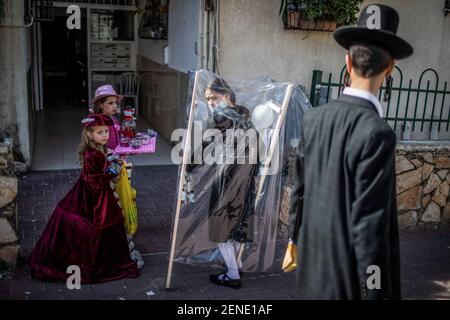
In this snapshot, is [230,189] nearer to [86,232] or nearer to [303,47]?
[86,232]

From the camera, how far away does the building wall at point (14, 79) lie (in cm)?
698

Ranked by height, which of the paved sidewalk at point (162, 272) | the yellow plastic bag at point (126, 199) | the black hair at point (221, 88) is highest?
the black hair at point (221, 88)

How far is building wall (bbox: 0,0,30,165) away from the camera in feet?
22.9

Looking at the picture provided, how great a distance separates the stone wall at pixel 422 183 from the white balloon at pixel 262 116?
83.1 inches

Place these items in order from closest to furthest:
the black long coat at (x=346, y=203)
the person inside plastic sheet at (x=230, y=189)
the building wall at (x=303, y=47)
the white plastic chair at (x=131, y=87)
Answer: the black long coat at (x=346, y=203) → the person inside plastic sheet at (x=230, y=189) → the building wall at (x=303, y=47) → the white plastic chair at (x=131, y=87)

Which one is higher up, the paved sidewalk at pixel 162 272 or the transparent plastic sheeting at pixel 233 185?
the transparent plastic sheeting at pixel 233 185

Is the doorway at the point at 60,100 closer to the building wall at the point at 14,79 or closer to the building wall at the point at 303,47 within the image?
the building wall at the point at 14,79

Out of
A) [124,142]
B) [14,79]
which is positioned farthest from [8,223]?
[14,79]

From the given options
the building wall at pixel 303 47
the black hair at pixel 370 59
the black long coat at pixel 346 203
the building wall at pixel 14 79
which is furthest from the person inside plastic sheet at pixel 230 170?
the building wall at pixel 14 79

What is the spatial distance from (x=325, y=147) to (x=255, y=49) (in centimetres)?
A: 448

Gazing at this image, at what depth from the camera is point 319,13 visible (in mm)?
6586

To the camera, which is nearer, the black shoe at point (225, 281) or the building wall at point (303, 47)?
the black shoe at point (225, 281)

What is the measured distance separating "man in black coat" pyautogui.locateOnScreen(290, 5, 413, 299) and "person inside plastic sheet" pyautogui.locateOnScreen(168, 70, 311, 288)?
121 centimetres
